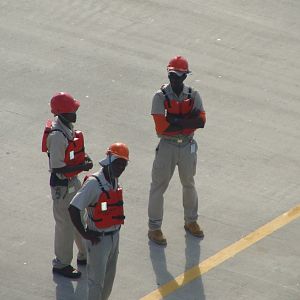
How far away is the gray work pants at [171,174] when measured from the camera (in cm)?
1289

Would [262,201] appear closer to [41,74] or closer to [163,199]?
[163,199]

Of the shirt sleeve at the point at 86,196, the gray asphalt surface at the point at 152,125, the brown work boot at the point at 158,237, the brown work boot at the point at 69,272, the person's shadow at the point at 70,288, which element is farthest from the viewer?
the brown work boot at the point at 158,237

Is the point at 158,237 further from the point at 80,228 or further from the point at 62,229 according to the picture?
the point at 80,228

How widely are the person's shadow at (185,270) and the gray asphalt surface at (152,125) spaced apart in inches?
0.7

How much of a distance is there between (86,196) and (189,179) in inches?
88.7

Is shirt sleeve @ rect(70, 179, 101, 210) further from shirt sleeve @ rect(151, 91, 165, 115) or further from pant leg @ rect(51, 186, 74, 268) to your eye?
shirt sleeve @ rect(151, 91, 165, 115)

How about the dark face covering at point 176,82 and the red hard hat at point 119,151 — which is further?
the dark face covering at point 176,82

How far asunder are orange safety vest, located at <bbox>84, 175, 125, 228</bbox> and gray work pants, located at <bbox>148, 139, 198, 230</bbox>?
1.78m

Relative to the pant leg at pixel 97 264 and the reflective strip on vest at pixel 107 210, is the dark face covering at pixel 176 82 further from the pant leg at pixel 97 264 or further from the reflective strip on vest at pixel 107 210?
the pant leg at pixel 97 264

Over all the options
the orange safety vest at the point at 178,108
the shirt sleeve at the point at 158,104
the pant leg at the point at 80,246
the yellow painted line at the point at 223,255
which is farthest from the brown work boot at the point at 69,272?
the shirt sleeve at the point at 158,104

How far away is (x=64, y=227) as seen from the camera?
12.2 metres

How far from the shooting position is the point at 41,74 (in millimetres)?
16781

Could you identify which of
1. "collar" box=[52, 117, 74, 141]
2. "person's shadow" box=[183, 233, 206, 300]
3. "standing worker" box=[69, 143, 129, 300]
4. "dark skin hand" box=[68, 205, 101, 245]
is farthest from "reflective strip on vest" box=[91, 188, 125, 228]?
"person's shadow" box=[183, 233, 206, 300]

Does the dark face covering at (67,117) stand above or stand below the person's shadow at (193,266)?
above
